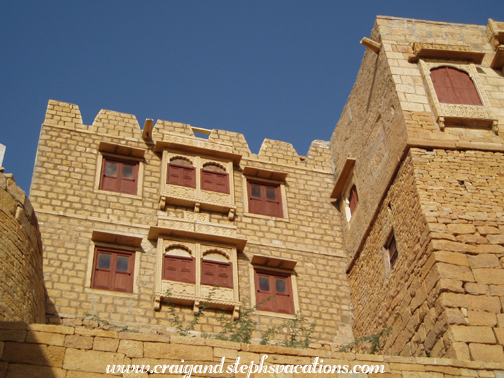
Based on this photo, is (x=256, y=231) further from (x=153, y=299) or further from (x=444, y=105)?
(x=444, y=105)

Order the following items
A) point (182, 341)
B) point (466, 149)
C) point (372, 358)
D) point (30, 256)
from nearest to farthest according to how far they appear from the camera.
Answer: point (182, 341), point (372, 358), point (30, 256), point (466, 149)

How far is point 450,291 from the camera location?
366 inches

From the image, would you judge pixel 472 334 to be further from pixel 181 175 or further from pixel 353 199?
pixel 181 175

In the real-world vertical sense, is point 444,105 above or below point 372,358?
above

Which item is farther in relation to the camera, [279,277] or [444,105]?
[279,277]

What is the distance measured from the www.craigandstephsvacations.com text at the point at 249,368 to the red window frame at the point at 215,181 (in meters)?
7.08

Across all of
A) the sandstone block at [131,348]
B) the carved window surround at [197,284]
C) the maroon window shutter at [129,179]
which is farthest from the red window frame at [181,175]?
the sandstone block at [131,348]

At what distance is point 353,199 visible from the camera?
14.5 m

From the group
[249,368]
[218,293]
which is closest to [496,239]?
[249,368]

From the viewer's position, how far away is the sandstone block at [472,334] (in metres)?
8.80

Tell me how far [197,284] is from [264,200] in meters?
3.06

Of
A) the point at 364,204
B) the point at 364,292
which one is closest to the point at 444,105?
the point at 364,204

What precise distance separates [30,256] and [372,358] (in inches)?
178

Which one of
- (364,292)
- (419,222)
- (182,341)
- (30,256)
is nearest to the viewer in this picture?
(182,341)
